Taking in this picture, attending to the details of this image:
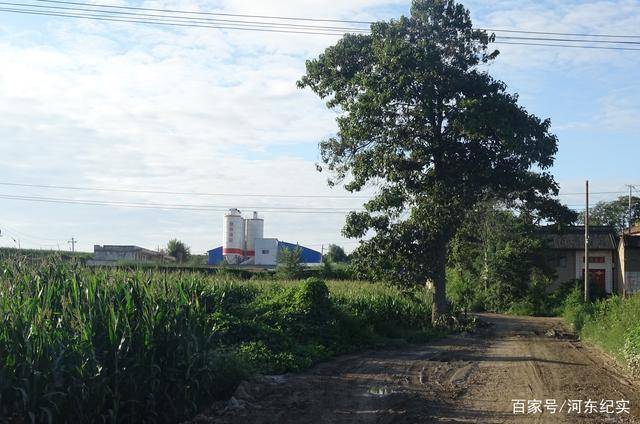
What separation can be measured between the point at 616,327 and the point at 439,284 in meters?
8.73

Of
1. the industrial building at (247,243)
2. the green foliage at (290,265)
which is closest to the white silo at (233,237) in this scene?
the industrial building at (247,243)

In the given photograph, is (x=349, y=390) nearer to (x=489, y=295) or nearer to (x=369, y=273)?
(x=369, y=273)

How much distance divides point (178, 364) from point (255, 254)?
211 ft

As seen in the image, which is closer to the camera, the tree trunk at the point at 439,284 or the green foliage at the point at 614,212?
the tree trunk at the point at 439,284

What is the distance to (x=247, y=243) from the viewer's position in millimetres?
74375

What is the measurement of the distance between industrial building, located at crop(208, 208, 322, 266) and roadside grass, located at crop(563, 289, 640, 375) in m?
43.7

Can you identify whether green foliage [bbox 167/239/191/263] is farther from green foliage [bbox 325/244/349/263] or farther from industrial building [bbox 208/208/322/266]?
green foliage [bbox 325/244/349/263]

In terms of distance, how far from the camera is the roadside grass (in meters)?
16.0

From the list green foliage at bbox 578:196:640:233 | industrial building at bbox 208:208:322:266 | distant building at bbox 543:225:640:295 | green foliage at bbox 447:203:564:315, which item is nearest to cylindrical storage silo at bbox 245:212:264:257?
industrial building at bbox 208:208:322:266

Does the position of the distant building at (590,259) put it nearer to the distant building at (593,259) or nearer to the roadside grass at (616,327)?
the distant building at (593,259)

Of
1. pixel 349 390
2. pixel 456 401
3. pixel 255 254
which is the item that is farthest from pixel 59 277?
pixel 255 254

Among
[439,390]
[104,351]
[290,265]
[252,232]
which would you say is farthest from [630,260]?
[104,351]

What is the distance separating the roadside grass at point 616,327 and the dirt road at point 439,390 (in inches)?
19.9

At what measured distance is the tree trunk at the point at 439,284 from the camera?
28.0 m
